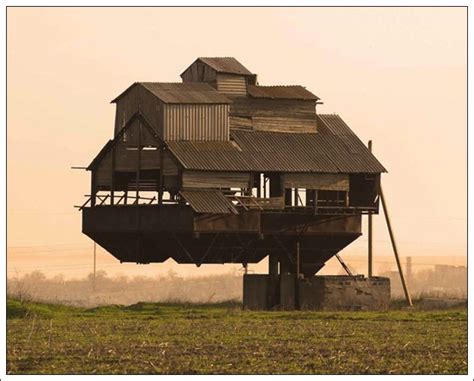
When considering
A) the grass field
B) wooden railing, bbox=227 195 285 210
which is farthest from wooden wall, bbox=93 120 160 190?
the grass field

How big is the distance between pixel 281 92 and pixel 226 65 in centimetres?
241

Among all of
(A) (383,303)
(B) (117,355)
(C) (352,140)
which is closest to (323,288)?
(A) (383,303)

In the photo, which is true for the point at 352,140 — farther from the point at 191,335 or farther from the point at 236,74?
the point at 191,335

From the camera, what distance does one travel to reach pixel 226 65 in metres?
59.8

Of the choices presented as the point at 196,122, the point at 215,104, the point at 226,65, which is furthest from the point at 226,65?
the point at 196,122

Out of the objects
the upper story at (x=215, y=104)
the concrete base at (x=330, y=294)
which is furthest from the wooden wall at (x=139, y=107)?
the concrete base at (x=330, y=294)

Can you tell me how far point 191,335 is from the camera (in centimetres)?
4081

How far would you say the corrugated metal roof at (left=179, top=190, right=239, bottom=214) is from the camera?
2133 inches

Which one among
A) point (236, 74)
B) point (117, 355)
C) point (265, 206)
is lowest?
point (117, 355)

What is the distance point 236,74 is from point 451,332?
1957 centimetres

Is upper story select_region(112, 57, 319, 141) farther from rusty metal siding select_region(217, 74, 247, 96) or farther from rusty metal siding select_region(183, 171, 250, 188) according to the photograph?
rusty metal siding select_region(183, 171, 250, 188)

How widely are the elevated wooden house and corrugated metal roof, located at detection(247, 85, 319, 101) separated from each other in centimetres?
5

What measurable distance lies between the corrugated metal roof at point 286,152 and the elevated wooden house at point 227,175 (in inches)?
1.9

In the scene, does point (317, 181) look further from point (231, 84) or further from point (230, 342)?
point (230, 342)
